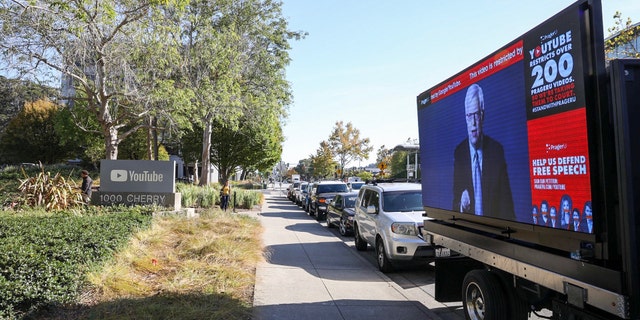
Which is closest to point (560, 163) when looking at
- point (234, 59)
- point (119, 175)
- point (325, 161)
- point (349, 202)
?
point (349, 202)

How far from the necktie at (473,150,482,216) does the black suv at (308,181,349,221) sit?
47.0 ft

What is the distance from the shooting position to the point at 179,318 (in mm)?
4953

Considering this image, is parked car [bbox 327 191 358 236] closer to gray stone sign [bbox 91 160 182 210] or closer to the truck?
gray stone sign [bbox 91 160 182 210]

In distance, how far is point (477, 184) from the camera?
4695 mm

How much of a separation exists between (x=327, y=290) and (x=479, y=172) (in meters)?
3.42

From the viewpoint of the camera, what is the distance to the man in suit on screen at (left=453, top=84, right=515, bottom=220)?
13.7 feet

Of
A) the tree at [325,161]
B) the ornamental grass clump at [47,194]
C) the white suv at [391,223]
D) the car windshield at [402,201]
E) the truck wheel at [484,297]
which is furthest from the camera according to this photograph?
the tree at [325,161]

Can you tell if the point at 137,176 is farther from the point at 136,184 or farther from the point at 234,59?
the point at 234,59

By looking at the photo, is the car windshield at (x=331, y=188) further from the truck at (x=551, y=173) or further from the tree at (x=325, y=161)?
the tree at (x=325, y=161)

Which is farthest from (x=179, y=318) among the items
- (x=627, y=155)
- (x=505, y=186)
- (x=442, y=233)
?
(x=627, y=155)

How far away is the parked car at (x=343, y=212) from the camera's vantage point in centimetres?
1375

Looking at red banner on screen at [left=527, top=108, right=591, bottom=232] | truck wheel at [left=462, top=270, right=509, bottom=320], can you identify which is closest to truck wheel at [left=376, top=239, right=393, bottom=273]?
truck wheel at [left=462, top=270, right=509, bottom=320]

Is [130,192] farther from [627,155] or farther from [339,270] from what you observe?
[627,155]

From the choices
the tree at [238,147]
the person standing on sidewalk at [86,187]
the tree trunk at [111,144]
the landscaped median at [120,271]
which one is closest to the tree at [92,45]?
the tree trunk at [111,144]
